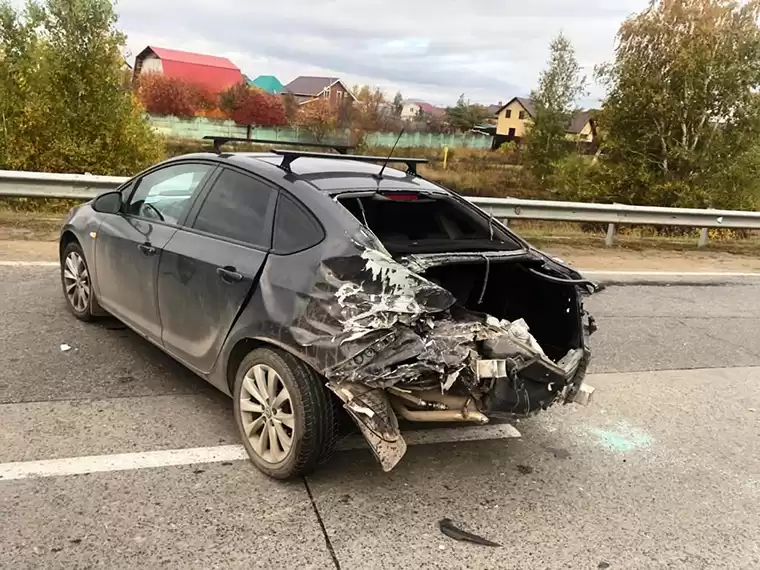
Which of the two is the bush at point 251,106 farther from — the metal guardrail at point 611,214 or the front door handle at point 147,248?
the front door handle at point 147,248

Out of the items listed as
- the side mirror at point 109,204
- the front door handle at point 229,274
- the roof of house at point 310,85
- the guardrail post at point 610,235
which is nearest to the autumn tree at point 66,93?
the guardrail post at point 610,235

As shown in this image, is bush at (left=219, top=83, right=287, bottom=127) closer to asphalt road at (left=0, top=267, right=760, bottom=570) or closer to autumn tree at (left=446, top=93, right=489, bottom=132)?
→ autumn tree at (left=446, top=93, right=489, bottom=132)

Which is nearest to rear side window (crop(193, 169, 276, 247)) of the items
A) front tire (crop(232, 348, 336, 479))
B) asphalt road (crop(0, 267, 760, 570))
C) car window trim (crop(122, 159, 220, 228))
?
car window trim (crop(122, 159, 220, 228))

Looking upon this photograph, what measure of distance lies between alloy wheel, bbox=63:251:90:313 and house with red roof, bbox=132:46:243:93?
43.0 metres

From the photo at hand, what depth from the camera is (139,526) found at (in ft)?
9.20

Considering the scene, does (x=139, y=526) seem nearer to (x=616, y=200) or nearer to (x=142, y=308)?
(x=142, y=308)

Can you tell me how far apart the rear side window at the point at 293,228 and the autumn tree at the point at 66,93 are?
601 inches

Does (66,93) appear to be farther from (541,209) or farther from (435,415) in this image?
(435,415)

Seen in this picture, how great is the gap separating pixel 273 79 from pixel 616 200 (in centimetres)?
4501

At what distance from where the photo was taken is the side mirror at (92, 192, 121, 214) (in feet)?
15.6

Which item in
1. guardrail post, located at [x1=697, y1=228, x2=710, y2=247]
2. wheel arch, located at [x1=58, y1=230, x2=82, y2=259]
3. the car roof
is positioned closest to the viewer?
the car roof

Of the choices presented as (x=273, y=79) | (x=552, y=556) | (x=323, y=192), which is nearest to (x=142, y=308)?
(x=323, y=192)

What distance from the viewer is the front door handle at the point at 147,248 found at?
4.09m

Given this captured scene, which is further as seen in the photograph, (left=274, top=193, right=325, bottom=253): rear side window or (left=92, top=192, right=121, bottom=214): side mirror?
(left=92, top=192, right=121, bottom=214): side mirror
